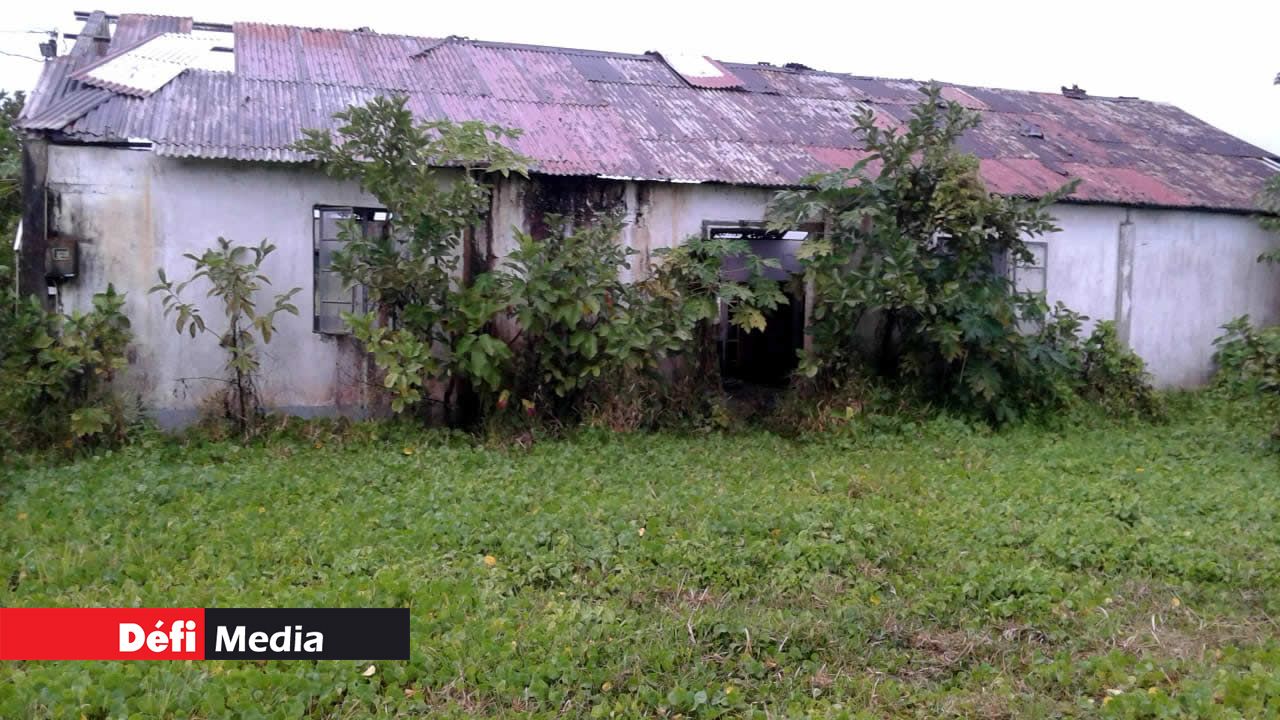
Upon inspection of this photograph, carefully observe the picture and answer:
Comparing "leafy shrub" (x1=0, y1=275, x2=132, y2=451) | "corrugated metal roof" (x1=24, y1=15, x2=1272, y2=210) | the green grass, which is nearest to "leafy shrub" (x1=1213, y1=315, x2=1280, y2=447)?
the green grass

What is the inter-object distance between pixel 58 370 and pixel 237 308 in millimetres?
1352

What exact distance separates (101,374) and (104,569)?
333 centimetres

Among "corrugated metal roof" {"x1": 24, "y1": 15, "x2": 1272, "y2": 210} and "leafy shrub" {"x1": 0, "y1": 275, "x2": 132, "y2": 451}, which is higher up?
"corrugated metal roof" {"x1": 24, "y1": 15, "x2": 1272, "y2": 210}

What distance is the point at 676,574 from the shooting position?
16.9 feet

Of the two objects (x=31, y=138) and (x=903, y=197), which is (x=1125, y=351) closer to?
(x=903, y=197)

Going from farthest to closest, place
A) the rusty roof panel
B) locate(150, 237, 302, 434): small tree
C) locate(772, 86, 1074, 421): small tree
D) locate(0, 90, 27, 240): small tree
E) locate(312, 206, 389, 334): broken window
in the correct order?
1. locate(0, 90, 27, 240): small tree
2. the rusty roof panel
3. locate(772, 86, 1074, 421): small tree
4. locate(312, 206, 389, 334): broken window
5. locate(150, 237, 302, 434): small tree

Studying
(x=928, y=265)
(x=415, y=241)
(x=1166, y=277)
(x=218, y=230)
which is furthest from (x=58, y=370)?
(x=1166, y=277)

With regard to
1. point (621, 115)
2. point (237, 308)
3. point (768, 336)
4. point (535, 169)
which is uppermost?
point (621, 115)

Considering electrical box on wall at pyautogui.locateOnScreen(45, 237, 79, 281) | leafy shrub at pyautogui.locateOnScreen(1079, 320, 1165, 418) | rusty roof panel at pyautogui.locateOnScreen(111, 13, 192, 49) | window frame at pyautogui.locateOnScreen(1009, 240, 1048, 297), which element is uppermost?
rusty roof panel at pyautogui.locateOnScreen(111, 13, 192, 49)

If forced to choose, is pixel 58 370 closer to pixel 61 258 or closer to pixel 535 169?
pixel 61 258

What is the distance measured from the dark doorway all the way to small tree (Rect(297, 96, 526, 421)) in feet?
13.1

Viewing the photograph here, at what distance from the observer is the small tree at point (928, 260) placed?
868 centimetres

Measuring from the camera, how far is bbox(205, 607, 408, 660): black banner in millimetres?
4039

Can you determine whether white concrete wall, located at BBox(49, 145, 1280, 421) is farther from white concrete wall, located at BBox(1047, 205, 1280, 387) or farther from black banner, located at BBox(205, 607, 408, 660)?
black banner, located at BBox(205, 607, 408, 660)
